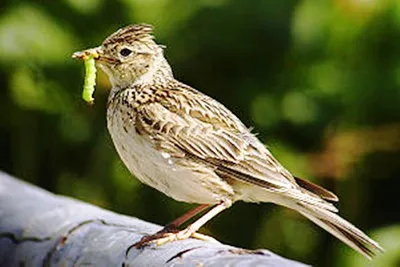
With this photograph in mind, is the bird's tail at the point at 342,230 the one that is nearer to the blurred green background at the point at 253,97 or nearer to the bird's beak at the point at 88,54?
the bird's beak at the point at 88,54

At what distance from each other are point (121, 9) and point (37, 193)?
2.85 metres

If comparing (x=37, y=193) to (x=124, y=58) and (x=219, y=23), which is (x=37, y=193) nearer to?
(x=124, y=58)

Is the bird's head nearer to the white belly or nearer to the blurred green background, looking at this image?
the white belly

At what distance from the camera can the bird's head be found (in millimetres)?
4367

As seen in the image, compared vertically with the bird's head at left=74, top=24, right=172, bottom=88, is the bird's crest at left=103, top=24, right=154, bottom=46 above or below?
above

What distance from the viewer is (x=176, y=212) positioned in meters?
→ 6.54

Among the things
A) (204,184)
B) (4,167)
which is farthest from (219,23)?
(204,184)

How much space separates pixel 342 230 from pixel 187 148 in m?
0.58

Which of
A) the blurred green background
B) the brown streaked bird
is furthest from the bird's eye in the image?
the blurred green background

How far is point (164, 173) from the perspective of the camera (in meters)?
3.96

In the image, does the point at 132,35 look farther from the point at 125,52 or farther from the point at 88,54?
the point at 88,54

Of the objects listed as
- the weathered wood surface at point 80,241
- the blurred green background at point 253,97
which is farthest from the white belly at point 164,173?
the blurred green background at point 253,97

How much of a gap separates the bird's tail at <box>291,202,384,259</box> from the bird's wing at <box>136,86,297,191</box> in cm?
11

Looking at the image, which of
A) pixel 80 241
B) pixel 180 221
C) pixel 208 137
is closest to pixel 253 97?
pixel 208 137
